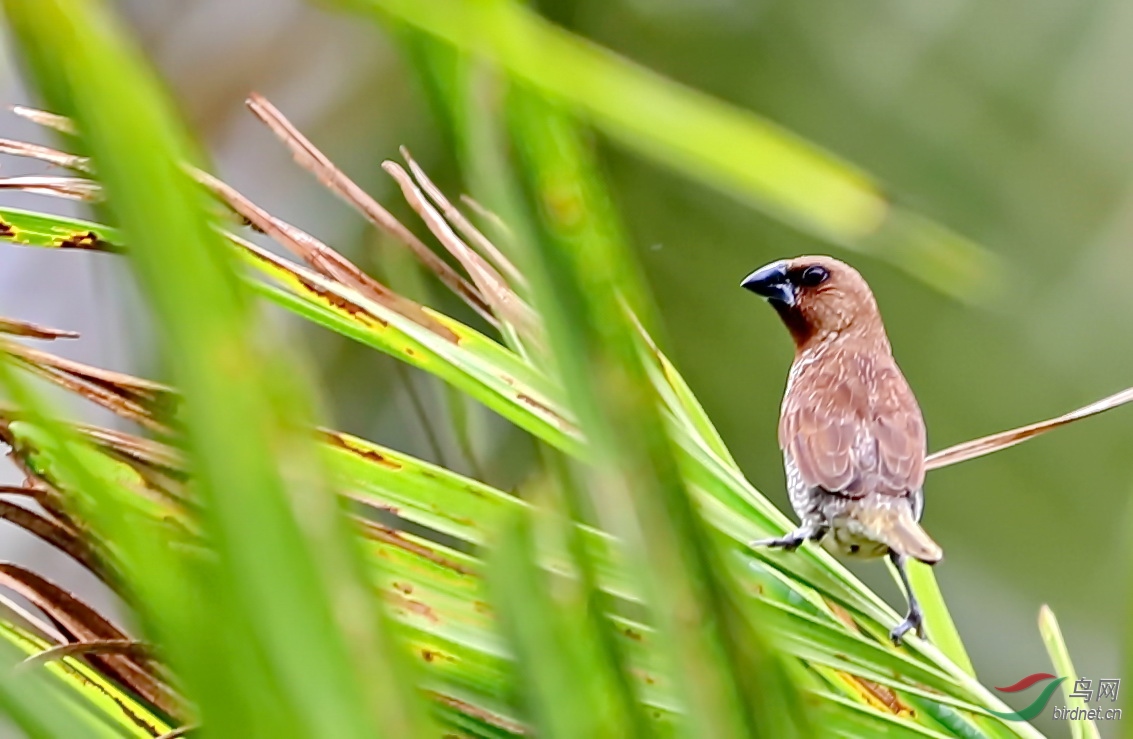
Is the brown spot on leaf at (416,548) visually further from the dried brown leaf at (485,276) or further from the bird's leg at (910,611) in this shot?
the bird's leg at (910,611)

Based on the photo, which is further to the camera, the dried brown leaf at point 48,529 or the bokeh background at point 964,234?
the bokeh background at point 964,234

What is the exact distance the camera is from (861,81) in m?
0.70

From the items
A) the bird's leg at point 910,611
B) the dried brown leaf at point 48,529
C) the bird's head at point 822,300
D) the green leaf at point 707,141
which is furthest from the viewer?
the bird's head at point 822,300

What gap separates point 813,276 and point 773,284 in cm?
3

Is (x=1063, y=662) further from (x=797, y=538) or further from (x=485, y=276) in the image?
(x=485, y=276)

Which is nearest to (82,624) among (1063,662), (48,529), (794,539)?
(48,529)

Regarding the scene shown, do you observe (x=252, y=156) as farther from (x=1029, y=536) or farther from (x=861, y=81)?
(x=1029, y=536)

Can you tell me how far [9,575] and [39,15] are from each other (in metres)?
0.47

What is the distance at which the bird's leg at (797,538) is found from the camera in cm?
48

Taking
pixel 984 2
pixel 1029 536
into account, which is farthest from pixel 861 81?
pixel 1029 536

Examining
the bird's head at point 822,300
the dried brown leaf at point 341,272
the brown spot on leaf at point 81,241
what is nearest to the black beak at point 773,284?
the bird's head at point 822,300

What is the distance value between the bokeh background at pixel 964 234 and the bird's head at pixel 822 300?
0.02m

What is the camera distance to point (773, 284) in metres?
0.66

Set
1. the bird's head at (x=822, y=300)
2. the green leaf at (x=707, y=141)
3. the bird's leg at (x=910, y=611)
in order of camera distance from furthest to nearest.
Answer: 1. the bird's head at (x=822, y=300)
2. the bird's leg at (x=910, y=611)
3. the green leaf at (x=707, y=141)
